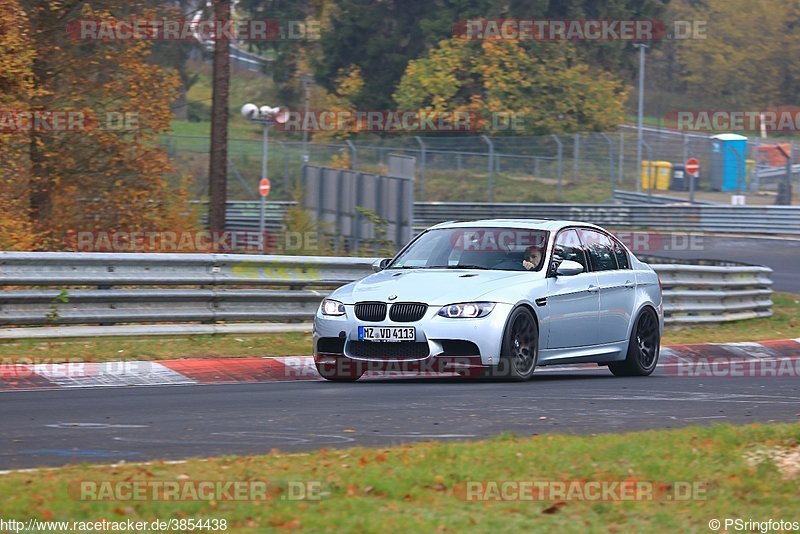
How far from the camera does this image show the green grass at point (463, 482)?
5.46 meters

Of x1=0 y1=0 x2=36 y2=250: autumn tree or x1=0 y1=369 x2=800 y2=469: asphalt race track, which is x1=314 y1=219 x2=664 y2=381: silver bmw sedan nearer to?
x1=0 y1=369 x2=800 y2=469: asphalt race track

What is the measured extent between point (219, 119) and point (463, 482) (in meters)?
17.0

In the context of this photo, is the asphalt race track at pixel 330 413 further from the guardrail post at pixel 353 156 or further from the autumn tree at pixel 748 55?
the autumn tree at pixel 748 55

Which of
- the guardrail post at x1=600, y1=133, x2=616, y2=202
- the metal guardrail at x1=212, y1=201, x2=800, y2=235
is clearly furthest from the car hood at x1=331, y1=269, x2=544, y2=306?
the guardrail post at x1=600, y1=133, x2=616, y2=202

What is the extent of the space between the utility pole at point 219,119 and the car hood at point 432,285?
10.9 meters

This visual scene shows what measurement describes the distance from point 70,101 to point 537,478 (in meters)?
18.6

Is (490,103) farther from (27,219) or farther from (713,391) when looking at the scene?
(713,391)

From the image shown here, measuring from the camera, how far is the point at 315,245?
25.4 metres

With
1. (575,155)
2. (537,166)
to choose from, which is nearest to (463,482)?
(575,155)

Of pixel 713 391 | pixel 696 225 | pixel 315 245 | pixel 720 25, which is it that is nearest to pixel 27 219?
pixel 315 245

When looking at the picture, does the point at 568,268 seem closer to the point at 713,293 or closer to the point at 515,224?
the point at 515,224

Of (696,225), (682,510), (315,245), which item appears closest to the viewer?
(682,510)

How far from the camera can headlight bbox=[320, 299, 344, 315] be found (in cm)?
1155

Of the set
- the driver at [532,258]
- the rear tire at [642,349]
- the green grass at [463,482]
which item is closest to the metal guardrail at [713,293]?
the rear tire at [642,349]
